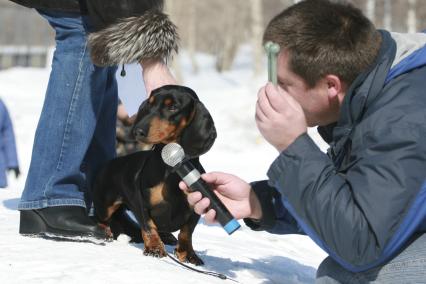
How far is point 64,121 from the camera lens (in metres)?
3.52

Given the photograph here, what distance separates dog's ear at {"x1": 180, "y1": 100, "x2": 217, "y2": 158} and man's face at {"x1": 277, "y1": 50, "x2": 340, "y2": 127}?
2.39 feet

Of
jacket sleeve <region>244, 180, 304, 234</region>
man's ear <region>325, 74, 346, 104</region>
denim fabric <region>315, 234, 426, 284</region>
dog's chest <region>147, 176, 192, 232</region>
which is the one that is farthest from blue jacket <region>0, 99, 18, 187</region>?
denim fabric <region>315, 234, 426, 284</region>

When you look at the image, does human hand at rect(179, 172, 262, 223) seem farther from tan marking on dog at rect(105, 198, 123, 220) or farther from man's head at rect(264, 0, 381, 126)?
tan marking on dog at rect(105, 198, 123, 220)

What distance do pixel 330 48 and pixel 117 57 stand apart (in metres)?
1.19

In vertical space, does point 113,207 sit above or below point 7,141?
above

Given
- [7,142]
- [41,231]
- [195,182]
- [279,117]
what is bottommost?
[7,142]

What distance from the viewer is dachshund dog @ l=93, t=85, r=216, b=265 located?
326cm

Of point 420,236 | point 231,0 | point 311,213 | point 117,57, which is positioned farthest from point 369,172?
point 231,0

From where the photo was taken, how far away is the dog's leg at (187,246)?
11.1 feet

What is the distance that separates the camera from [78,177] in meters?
3.65

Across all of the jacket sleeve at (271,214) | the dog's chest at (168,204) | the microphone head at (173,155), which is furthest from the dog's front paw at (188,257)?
the microphone head at (173,155)

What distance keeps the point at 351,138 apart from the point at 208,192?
0.62m

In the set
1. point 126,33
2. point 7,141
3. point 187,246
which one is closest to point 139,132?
point 126,33

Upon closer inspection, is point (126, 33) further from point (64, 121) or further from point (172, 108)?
point (64, 121)
